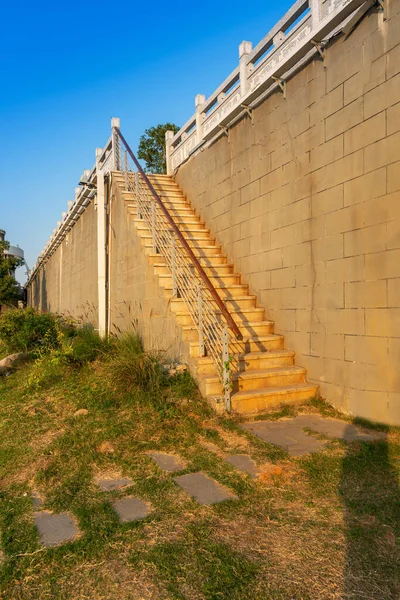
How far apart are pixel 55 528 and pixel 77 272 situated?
1234 centimetres

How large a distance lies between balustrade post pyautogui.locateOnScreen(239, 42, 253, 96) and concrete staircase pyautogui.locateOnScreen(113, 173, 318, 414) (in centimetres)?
278

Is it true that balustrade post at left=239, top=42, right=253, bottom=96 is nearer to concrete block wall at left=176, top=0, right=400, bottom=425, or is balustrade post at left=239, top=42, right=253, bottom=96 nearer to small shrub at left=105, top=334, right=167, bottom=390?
concrete block wall at left=176, top=0, right=400, bottom=425

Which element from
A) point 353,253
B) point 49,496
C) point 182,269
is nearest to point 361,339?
point 353,253

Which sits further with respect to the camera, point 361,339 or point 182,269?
point 182,269

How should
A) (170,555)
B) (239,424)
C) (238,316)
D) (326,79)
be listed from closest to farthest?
1. (170,555)
2. (239,424)
3. (326,79)
4. (238,316)

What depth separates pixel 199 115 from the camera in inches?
361

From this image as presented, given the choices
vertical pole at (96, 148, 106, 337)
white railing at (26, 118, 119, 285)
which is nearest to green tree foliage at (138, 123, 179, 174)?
white railing at (26, 118, 119, 285)

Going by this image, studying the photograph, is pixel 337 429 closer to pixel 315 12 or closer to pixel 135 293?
pixel 135 293

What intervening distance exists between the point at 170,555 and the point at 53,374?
4802 mm

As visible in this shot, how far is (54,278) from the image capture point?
20250 millimetres

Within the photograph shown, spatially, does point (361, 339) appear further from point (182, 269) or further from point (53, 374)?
point (53, 374)

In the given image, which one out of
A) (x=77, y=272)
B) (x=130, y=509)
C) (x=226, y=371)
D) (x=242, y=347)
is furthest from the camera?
A: (x=77, y=272)

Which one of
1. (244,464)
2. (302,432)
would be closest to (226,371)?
(302,432)

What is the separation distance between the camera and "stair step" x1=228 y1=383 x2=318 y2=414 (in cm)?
493
